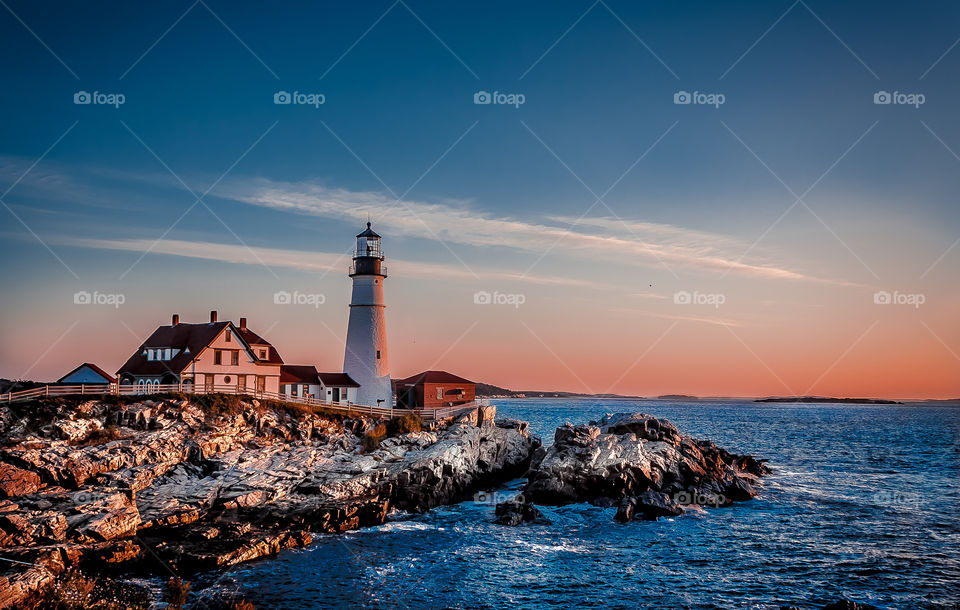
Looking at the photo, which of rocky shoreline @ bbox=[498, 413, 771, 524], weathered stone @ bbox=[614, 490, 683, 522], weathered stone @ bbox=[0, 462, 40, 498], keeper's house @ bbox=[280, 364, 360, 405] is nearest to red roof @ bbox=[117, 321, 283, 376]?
keeper's house @ bbox=[280, 364, 360, 405]

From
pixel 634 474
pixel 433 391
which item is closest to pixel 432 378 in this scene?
pixel 433 391

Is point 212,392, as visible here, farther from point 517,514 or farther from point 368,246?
point 517,514

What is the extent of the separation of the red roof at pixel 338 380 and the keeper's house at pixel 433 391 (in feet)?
14.7

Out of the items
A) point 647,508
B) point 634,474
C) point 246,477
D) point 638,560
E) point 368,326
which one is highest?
point 368,326

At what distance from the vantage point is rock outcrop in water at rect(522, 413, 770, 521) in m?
35.7

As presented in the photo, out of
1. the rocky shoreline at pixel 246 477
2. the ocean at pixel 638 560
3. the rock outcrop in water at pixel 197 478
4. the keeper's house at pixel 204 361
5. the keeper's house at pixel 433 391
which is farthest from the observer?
the keeper's house at pixel 433 391

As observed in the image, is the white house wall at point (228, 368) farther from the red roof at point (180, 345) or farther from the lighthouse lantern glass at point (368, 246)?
the lighthouse lantern glass at point (368, 246)

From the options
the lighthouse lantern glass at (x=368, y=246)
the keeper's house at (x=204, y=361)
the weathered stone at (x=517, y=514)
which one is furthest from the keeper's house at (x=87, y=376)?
the weathered stone at (x=517, y=514)

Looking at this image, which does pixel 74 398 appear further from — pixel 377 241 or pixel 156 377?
pixel 377 241

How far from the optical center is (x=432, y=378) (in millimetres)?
54469

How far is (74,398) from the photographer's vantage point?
36281 mm

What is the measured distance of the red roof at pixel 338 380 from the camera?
51750 mm

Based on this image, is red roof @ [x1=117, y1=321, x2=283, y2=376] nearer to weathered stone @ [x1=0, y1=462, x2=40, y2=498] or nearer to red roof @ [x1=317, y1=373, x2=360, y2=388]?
red roof @ [x1=317, y1=373, x2=360, y2=388]

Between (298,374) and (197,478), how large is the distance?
770 inches
